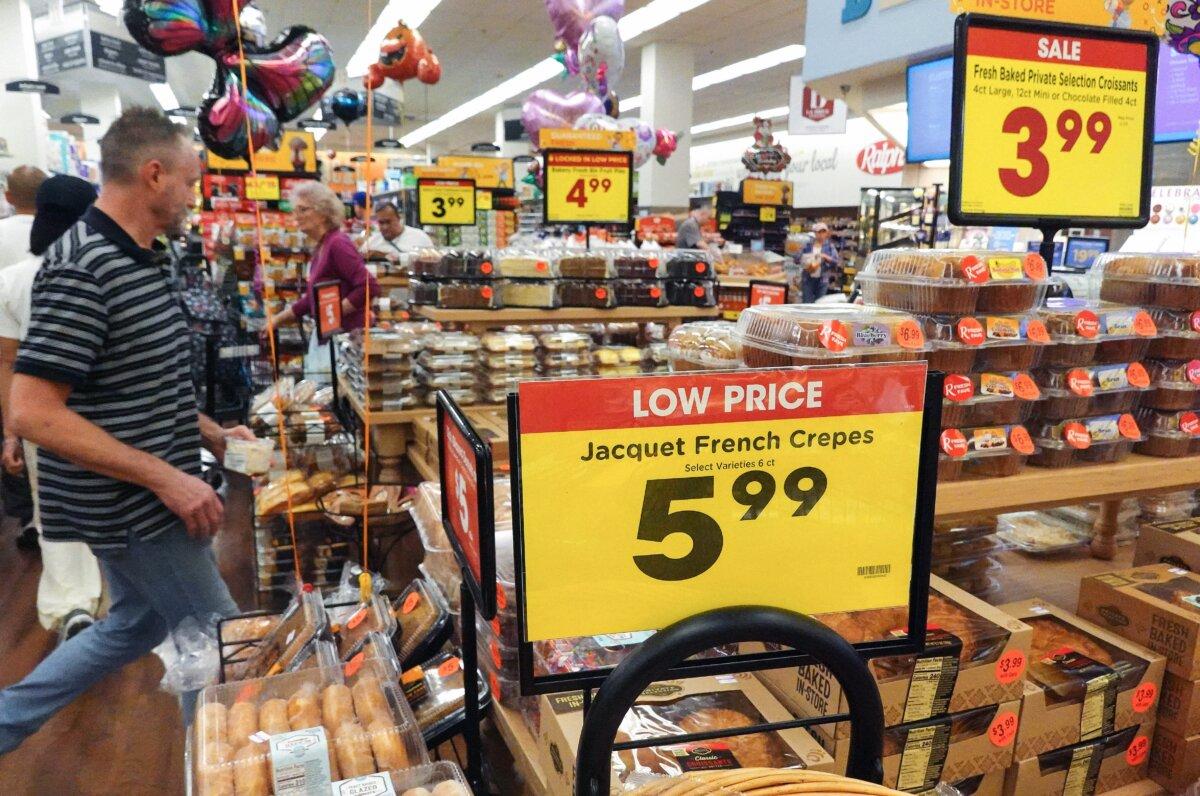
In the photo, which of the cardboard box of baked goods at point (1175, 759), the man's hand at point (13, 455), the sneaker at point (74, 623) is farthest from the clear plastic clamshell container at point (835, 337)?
the man's hand at point (13, 455)

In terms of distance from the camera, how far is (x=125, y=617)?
7.36 ft

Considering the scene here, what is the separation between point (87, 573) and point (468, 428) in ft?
10.5

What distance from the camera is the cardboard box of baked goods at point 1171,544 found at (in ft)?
5.97

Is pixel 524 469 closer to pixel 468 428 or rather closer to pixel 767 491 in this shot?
pixel 468 428

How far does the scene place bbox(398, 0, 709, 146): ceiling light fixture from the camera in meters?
10.9

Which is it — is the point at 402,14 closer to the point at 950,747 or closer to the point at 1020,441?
the point at 1020,441

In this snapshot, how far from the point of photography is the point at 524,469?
823 mm

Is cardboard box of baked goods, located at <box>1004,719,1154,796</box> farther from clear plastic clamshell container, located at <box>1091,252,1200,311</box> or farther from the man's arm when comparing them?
the man's arm

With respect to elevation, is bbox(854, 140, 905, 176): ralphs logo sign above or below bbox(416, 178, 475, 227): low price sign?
above

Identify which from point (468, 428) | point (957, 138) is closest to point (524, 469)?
point (468, 428)

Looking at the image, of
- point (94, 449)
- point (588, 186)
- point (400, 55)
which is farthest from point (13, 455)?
point (400, 55)

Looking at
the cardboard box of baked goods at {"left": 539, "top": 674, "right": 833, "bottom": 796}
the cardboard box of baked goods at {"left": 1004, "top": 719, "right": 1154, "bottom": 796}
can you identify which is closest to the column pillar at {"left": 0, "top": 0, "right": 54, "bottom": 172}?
the cardboard box of baked goods at {"left": 539, "top": 674, "right": 833, "bottom": 796}

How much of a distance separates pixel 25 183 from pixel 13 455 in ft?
4.23

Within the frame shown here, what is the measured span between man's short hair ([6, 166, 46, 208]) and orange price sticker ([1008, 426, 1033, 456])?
411 cm
